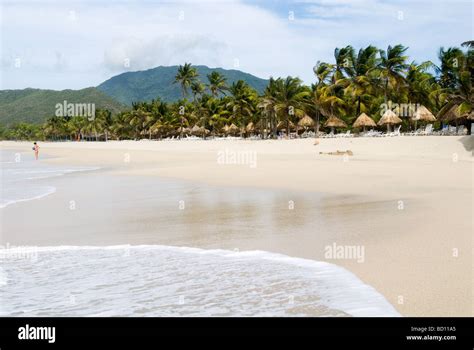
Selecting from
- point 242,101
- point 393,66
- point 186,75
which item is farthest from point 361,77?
point 186,75

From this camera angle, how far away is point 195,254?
7297mm

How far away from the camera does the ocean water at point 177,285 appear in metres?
4.97

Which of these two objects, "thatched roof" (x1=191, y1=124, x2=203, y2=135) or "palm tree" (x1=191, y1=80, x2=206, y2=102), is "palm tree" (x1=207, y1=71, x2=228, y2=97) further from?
"thatched roof" (x1=191, y1=124, x2=203, y2=135)

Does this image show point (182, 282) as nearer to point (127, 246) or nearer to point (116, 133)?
point (127, 246)

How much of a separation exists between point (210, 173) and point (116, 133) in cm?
10259

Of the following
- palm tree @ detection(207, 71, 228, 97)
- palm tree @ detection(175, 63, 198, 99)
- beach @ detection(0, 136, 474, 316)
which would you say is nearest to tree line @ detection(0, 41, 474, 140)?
palm tree @ detection(207, 71, 228, 97)

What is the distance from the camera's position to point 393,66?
52062 mm

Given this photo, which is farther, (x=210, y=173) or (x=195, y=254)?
(x=210, y=173)

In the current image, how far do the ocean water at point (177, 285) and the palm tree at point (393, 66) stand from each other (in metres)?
48.7

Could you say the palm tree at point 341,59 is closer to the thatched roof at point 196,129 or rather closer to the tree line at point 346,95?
the tree line at point 346,95

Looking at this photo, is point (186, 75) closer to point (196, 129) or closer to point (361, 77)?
point (196, 129)

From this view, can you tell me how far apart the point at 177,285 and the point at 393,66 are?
51129 mm

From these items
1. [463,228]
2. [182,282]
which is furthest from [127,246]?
[463,228]

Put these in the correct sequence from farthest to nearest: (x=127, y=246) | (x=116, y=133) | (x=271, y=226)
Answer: (x=116, y=133) < (x=271, y=226) < (x=127, y=246)
